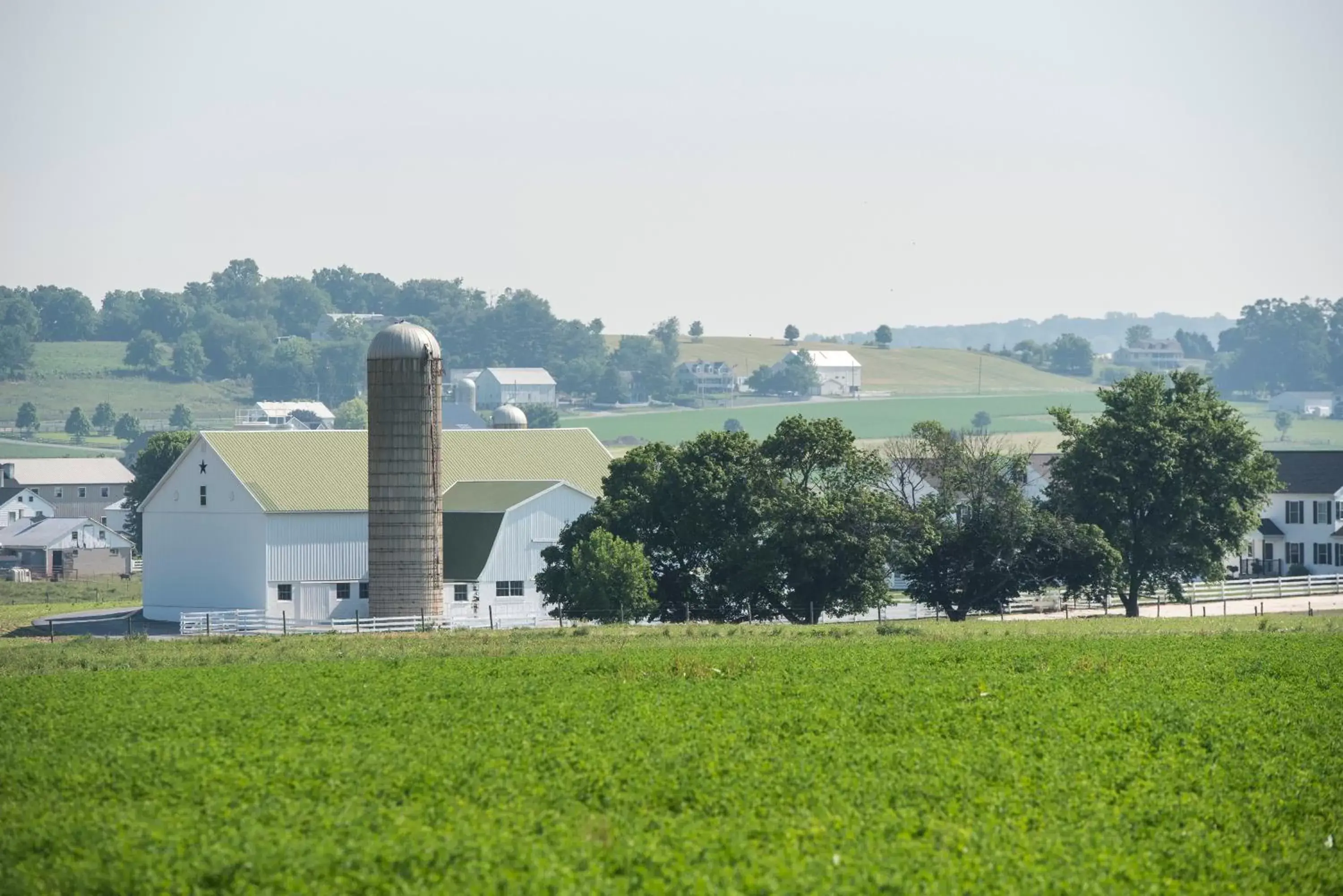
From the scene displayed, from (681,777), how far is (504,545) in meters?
43.7

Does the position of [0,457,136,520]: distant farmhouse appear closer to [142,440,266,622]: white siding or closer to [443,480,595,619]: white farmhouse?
[142,440,266,622]: white siding

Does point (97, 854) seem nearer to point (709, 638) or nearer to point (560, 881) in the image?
point (560, 881)

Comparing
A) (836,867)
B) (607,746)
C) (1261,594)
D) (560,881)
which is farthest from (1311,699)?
(1261,594)

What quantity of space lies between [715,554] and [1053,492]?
590 inches

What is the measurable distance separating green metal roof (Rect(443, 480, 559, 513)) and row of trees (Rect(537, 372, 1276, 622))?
5016 millimetres

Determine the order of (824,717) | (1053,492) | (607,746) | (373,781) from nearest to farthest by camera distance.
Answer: (373,781) → (607,746) → (824,717) → (1053,492)

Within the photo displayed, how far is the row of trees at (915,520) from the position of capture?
59375 mm

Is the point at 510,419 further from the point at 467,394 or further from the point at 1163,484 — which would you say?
the point at 467,394

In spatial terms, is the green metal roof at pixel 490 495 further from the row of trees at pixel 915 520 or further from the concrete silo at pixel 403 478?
the concrete silo at pixel 403 478

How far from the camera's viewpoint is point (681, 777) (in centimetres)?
2333

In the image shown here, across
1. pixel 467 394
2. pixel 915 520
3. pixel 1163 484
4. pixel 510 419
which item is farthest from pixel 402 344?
pixel 467 394

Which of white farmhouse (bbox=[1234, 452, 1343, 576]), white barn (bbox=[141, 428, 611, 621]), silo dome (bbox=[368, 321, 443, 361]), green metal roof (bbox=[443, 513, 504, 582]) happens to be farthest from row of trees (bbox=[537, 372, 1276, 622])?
white farmhouse (bbox=[1234, 452, 1343, 576])

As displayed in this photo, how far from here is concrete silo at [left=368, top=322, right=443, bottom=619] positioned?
59.8m

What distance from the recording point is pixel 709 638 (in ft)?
153
